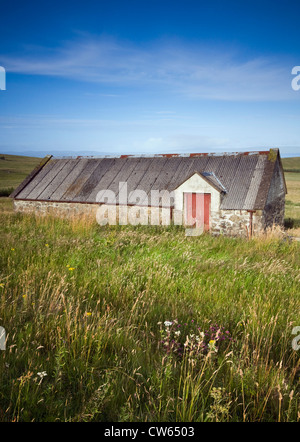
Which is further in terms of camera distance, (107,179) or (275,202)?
(107,179)

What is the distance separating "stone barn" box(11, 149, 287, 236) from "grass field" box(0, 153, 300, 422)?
24.1 feet

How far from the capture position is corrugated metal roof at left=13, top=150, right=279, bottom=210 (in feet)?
49.2

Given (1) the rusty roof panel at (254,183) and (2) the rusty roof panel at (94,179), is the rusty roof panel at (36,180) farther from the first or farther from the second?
(1) the rusty roof panel at (254,183)

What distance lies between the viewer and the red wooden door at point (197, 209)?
50.5ft

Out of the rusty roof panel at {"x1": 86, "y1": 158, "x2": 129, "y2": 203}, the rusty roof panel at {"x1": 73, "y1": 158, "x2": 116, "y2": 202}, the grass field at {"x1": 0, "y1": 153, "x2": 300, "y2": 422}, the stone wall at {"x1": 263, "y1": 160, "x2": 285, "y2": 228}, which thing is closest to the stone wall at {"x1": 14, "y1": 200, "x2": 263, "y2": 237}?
the rusty roof panel at {"x1": 73, "y1": 158, "x2": 116, "y2": 202}

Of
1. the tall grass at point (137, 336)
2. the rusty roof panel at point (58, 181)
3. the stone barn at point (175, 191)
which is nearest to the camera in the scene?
the tall grass at point (137, 336)

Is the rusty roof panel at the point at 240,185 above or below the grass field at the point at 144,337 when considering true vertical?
above

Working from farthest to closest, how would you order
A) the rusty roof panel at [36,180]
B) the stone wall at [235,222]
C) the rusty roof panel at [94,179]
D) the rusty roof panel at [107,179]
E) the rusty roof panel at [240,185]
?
the rusty roof panel at [36,180], the rusty roof panel at [94,179], the rusty roof panel at [107,179], the rusty roof panel at [240,185], the stone wall at [235,222]

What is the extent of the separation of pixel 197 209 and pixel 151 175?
4.05 metres

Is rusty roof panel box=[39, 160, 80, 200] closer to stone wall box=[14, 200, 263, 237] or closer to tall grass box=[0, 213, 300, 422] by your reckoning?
stone wall box=[14, 200, 263, 237]

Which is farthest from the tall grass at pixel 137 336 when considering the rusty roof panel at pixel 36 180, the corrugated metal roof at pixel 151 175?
the rusty roof panel at pixel 36 180

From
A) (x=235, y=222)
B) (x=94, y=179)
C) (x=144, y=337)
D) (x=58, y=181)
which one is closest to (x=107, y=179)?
(x=94, y=179)

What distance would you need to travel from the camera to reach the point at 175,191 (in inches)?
635

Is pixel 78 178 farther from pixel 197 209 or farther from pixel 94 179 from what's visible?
pixel 197 209
